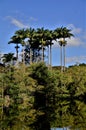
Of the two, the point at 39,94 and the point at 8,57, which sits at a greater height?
the point at 8,57

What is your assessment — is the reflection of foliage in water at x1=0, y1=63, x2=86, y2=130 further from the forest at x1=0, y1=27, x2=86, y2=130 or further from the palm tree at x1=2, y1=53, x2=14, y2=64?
the palm tree at x1=2, y1=53, x2=14, y2=64

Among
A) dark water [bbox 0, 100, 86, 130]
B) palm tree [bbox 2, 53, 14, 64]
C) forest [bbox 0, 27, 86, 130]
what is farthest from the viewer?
palm tree [bbox 2, 53, 14, 64]

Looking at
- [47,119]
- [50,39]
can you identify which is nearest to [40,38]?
[50,39]

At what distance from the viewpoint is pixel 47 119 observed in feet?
193

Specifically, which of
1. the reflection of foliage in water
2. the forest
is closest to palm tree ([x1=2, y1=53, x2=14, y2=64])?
the forest

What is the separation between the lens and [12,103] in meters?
65.8

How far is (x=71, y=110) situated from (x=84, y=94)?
31.6 feet

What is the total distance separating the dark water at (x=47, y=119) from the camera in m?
47.9

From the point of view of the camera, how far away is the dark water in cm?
4794

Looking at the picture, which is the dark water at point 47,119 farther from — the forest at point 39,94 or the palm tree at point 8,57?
the palm tree at point 8,57

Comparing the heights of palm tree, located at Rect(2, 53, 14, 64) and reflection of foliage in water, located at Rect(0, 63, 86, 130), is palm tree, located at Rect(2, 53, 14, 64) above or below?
above

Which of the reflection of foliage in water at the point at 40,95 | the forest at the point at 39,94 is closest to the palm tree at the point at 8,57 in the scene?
the forest at the point at 39,94

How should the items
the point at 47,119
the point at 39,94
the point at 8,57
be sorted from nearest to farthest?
the point at 47,119 < the point at 39,94 < the point at 8,57

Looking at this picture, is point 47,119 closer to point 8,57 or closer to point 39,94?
point 39,94
